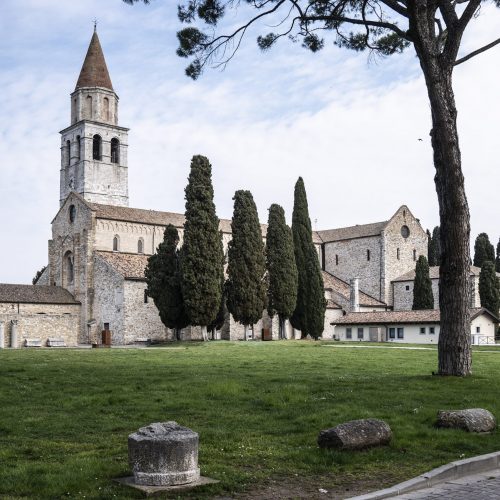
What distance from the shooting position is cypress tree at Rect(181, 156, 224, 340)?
43.7 metres

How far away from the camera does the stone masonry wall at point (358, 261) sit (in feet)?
218

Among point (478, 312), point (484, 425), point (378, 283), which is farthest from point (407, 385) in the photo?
point (378, 283)

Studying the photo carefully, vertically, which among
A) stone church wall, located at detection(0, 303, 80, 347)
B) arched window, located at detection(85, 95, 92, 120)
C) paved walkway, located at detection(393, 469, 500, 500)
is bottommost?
paved walkway, located at detection(393, 469, 500, 500)

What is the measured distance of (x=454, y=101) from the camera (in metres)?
16.8

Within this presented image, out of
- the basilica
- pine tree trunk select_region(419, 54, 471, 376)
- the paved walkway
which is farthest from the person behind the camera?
the basilica

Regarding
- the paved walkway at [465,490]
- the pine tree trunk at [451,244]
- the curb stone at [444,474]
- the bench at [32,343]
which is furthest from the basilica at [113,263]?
the paved walkway at [465,490]

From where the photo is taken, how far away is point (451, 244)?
15945 millimetres

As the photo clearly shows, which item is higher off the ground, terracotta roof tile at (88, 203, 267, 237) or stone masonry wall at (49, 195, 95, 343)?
terracotta roof tile at (88, 203, 267, 237)

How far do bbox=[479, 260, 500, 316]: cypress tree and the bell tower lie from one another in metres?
36.9

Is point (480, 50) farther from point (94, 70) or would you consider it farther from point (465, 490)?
point (94, 70)

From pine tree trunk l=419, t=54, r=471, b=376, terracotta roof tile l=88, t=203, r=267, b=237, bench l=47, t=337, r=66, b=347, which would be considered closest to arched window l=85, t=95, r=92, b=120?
terracotta roof tile l=88, t=203, r=267, b=237

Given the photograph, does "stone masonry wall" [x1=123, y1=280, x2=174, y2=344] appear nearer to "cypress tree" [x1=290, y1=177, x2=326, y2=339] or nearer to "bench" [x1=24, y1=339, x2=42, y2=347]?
"bench" [x1=24, y1=339, x2=42, y2=347]

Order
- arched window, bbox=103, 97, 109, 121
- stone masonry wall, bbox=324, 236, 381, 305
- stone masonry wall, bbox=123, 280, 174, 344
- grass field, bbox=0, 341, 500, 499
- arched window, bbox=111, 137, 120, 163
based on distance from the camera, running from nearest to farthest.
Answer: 1. grass field, bbox=0, 341, 500, 499
2. stone masonry wall, bbox=123, 280, 174, 344
3. stone masonry wall, bbox=324, 236, 381, 305
4. arched window, bbox=103, 97, 109, 121
5. arched window, bbox=111, 137, 120, 163

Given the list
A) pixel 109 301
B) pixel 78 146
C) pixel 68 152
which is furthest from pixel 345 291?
pixel 68 152
